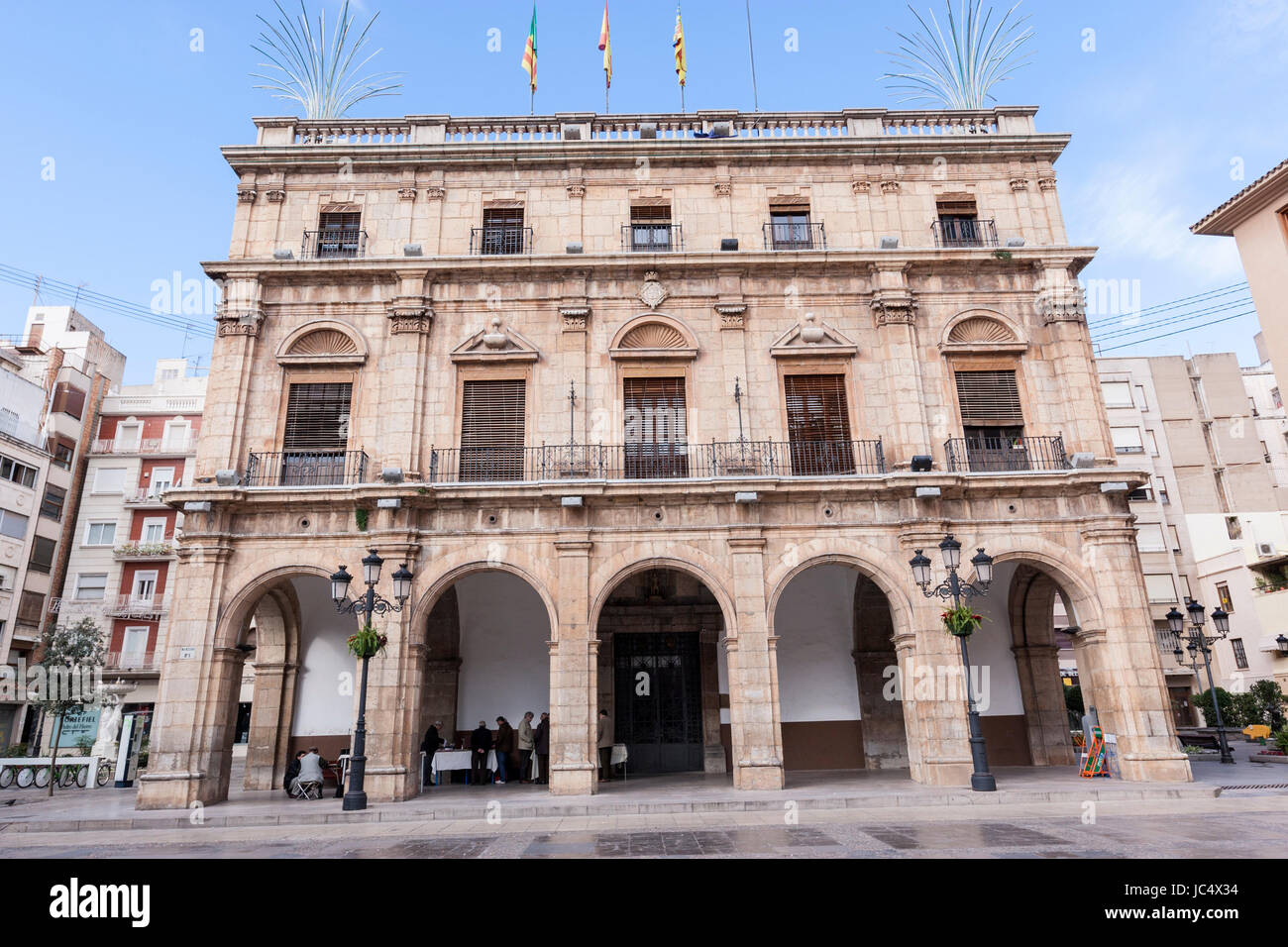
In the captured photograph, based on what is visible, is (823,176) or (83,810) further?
(823,176)

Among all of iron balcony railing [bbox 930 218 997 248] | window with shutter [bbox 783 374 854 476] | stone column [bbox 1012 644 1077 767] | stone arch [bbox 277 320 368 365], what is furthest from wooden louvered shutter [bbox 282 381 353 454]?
stone column [bbox 1012 644 1077 767]

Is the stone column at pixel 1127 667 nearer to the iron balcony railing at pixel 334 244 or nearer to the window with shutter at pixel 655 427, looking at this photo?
the window with shutter at pixel 655 427

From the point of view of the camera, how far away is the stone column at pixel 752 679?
14453mm

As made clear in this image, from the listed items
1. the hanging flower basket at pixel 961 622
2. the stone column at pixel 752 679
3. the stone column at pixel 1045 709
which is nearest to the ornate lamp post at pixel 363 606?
the stone column at pixel 752 679

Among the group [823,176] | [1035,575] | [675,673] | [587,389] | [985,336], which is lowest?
[675,673]

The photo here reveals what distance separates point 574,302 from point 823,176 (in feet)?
22.6

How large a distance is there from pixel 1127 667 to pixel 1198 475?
31650 mm

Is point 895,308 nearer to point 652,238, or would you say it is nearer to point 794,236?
point 794,236

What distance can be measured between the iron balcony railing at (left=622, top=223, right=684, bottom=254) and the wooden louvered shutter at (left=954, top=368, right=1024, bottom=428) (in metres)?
7.18

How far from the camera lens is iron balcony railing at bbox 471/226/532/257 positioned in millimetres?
18078

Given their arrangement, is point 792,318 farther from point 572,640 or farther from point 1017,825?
point 1017,825

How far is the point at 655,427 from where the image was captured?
55.6ft
